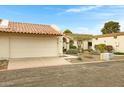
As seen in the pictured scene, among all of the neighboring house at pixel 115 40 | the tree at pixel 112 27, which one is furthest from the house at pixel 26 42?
the tree at pixel 112 27

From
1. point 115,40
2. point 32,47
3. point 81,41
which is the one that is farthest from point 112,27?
point 32,47

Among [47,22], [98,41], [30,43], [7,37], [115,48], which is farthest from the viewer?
[98,41]

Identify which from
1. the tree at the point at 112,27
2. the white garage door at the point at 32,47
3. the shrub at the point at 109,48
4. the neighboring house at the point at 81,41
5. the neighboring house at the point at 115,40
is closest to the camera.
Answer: the white garage door at the point at 32,47

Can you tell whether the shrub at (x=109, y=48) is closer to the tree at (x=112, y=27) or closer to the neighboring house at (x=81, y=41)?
the neighboring house at (x=81, y=41)

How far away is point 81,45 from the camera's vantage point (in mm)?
32094

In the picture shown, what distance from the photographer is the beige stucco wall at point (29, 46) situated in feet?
50.4

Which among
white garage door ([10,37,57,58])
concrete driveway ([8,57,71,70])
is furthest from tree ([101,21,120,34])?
concrete driveway ([8,57,71,70])

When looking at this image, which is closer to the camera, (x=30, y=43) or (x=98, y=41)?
(x=30, y=43)
